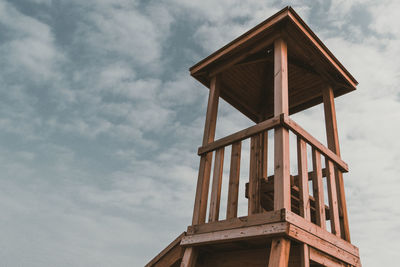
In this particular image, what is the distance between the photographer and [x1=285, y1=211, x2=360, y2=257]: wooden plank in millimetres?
3380

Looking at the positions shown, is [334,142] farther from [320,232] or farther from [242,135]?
[320,232]

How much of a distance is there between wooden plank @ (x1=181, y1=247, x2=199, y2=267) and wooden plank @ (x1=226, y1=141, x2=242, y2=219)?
2.13 feet

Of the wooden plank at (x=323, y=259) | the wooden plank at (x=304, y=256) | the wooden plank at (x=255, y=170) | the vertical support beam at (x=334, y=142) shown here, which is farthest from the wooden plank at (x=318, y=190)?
the wooden plank at (x=255, y=170)

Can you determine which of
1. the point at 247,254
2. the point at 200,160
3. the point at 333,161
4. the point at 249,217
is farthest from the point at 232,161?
the point at 333,161

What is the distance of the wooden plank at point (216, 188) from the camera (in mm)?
4234

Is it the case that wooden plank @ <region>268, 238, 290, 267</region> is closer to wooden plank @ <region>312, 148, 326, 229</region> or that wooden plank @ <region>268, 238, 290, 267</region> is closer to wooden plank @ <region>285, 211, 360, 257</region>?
wooden plank @ <region>285, 211, 360, 257</region>

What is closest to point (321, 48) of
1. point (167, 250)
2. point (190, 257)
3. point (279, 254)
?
point (279, 254)

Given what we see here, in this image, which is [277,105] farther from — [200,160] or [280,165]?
[200,160]

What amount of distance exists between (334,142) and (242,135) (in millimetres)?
1651

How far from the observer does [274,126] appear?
3.95m

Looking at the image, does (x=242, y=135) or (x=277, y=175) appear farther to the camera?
(x=242, y=135)

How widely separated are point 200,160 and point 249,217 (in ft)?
4.74

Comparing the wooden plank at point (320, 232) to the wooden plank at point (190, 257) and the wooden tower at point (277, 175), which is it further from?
the wooden plank at point (190, 257)

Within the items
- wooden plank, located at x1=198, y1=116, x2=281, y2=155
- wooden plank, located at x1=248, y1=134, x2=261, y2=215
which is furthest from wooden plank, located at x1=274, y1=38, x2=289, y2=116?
wooden plank, located at x1=248, y1=134, x2=261, y2=215
